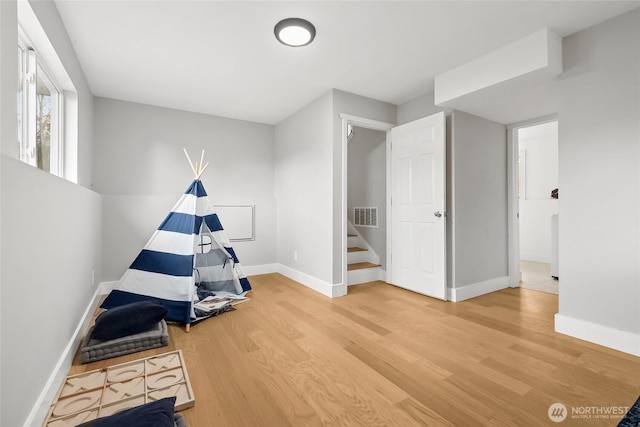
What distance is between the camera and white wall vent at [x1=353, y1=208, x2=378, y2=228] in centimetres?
426

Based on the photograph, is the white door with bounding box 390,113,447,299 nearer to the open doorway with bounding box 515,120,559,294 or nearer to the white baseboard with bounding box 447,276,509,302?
the white baseboard with bounding box 447,276,509,302

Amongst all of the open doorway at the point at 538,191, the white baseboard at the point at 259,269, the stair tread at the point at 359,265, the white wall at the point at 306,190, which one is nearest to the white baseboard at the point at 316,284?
the white wall at the point at 306,190

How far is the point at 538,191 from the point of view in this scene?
227 inches

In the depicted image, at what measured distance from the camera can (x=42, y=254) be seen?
1423 mm

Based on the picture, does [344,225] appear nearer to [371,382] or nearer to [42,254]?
[371,382]

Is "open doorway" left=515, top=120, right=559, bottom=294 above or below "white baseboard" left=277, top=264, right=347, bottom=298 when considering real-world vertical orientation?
above

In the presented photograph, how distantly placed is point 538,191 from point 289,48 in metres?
5.71

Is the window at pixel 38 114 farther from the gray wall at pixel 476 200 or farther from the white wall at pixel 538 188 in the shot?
the white wall at pixel 538 188

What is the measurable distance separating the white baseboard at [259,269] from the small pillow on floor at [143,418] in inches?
124

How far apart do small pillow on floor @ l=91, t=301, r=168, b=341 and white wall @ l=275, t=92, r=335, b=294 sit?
181 centimetres

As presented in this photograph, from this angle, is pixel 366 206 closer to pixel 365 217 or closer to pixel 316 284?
pixel 365 217

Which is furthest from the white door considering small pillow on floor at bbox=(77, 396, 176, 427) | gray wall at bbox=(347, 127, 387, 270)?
small pillow on floor at bbox=(77, 396, 176, 427)

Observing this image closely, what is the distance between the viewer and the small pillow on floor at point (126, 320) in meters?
2.05

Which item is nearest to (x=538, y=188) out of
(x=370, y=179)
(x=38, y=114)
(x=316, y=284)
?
(x=370, y=179)
